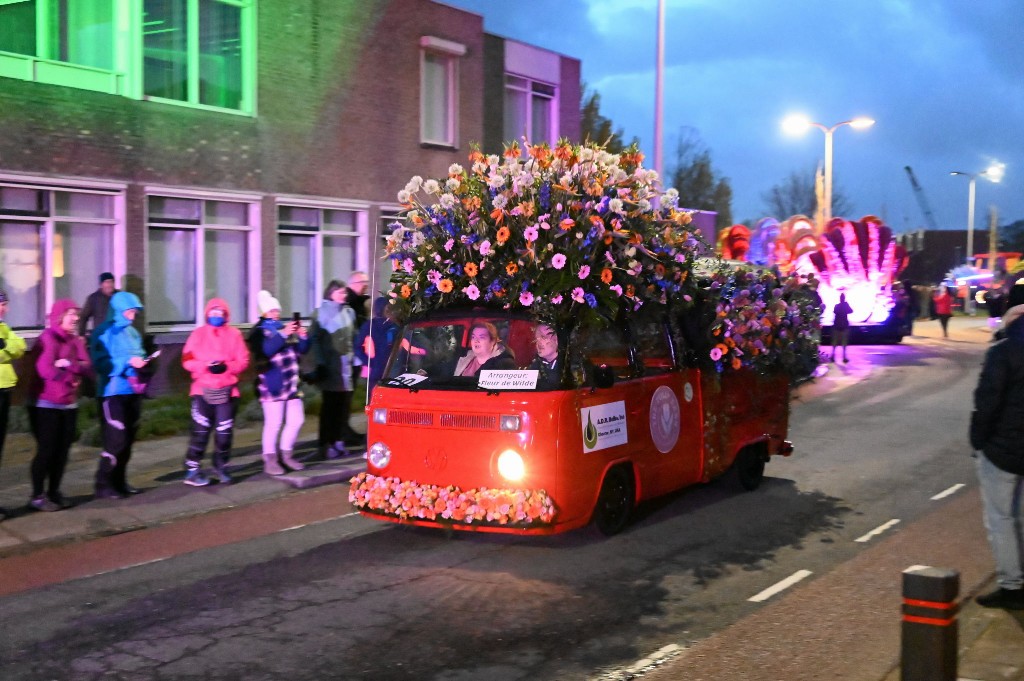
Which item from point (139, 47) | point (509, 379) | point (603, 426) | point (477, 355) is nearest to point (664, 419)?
point (603, 426)

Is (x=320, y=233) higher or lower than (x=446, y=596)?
higher

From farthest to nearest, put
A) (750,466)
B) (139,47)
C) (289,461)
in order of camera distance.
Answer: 1. (139,47)
2. (289,461)
3. (750,466)

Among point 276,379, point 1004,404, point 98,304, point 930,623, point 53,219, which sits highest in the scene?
point 53,219

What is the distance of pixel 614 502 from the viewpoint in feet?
27.9

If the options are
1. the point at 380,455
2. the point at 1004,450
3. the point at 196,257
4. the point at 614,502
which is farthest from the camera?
the point at 196,257

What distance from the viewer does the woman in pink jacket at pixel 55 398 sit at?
923 cm

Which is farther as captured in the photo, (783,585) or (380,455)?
(380,455)

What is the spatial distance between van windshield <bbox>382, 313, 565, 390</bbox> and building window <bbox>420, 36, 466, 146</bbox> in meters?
13.4

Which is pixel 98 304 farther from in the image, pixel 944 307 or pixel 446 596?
pixel 944 307

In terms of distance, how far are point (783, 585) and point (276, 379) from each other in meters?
5.68

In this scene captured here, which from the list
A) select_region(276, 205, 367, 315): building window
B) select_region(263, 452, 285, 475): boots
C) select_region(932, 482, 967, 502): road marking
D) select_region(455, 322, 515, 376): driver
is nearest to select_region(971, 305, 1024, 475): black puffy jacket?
select_region(455, 322, 515, 376): driver

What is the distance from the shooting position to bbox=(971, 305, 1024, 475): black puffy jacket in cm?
650

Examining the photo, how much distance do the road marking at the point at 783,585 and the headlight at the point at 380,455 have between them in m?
2.84

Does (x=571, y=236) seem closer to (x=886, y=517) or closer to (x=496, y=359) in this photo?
(x=496, y=359)
